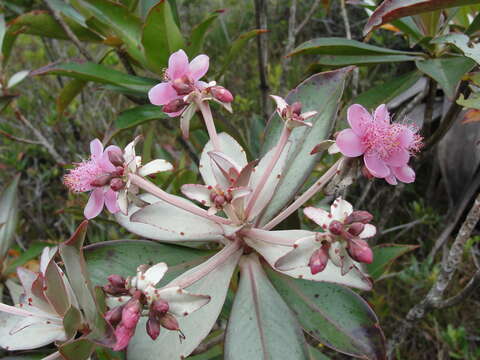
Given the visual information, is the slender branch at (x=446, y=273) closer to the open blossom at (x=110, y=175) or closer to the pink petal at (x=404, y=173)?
the pink petal at (x=404, y=173)

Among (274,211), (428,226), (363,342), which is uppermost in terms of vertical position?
(274,211)

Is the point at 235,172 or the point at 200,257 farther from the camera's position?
the point at 200,257

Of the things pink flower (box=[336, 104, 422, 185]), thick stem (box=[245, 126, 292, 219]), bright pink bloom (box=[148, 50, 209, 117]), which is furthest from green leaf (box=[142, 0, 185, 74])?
pink flower (box=[336, 104, 422, 185])

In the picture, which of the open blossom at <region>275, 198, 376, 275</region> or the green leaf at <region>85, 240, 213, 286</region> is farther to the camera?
the green leaf at <region>85, 240, 213, 286</region>

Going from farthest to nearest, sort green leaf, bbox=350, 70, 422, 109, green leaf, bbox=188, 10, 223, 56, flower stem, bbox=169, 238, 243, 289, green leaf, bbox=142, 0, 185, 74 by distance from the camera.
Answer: green leaf, bbox=350, 70, 422, 109, green leaf, bbox=188, 10, 223, 56, green leaf, bbox=142, 0, 185, 74, flower stem, bbox=169, 238, 243, 289

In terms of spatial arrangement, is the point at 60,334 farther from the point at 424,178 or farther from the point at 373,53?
the point at 424,178

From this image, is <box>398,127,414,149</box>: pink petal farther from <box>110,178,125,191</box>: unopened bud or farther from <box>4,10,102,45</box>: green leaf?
<box>4,10,102,45</box>: green leaf

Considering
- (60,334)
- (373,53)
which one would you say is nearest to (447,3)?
(373,53)
